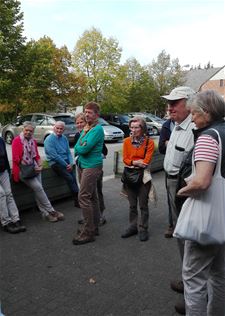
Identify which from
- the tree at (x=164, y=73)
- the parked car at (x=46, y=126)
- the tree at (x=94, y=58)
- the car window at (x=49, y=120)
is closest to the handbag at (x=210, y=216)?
the parked car at (x=46, y=126)

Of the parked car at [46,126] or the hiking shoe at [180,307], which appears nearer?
the hiking shoe at [180,307]

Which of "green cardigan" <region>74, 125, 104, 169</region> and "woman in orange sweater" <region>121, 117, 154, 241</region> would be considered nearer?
"green cardigan" <region>74, 125, 104, 169</region>

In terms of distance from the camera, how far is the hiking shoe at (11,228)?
491 cm

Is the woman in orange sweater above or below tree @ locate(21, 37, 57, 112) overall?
below

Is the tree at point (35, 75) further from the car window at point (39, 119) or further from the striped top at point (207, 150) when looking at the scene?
the striped top at point (207, 150)

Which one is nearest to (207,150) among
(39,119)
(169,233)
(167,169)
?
(167,169)

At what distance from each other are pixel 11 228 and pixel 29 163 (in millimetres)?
1074

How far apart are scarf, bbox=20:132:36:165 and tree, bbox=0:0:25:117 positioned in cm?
1754

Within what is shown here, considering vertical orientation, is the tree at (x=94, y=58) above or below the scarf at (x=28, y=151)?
above

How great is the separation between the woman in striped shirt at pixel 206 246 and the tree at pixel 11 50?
21.0 m

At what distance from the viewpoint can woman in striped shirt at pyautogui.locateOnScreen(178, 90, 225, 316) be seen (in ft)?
7.13

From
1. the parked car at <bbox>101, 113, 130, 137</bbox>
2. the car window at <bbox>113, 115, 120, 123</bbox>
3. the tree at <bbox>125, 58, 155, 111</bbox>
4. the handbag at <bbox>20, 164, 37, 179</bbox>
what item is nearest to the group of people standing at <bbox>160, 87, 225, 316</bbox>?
the handbag at <bbox>20, 164, 37, 179</bbox>

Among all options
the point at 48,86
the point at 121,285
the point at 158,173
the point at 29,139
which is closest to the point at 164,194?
the point at 158,173

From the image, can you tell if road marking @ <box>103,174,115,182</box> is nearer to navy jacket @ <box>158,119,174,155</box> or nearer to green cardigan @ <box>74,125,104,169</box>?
navy jacket @ <box>158,119,174,155</box>
